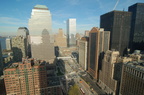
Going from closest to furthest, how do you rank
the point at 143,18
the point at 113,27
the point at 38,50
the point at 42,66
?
the point at 42,66
the point at 113,27
the point at 38,50
the point at 143,18

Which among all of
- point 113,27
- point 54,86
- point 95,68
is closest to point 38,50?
point 54,86

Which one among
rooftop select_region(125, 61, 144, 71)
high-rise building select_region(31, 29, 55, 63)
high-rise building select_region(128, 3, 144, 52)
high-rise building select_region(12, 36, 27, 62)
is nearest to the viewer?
rooftop select_region(125, 61, 144, 71)

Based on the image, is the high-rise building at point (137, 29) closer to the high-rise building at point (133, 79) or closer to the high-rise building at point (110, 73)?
the high-rise building at point (110, 73)

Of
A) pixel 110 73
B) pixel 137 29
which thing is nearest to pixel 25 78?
pixel 110 73

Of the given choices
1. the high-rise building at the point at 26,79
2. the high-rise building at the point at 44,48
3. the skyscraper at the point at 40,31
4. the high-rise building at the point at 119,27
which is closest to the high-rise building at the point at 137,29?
the high-rise building at the point at 119,27

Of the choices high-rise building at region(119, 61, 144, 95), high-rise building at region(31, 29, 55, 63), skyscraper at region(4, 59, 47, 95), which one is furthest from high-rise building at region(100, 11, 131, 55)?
skyscraper at region(4, 59, 47, 95)

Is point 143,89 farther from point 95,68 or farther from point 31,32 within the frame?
point 31,32

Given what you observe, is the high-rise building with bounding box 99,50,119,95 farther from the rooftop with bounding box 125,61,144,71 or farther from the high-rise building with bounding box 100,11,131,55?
the high-rise building with bounding box 100,11,131,55
